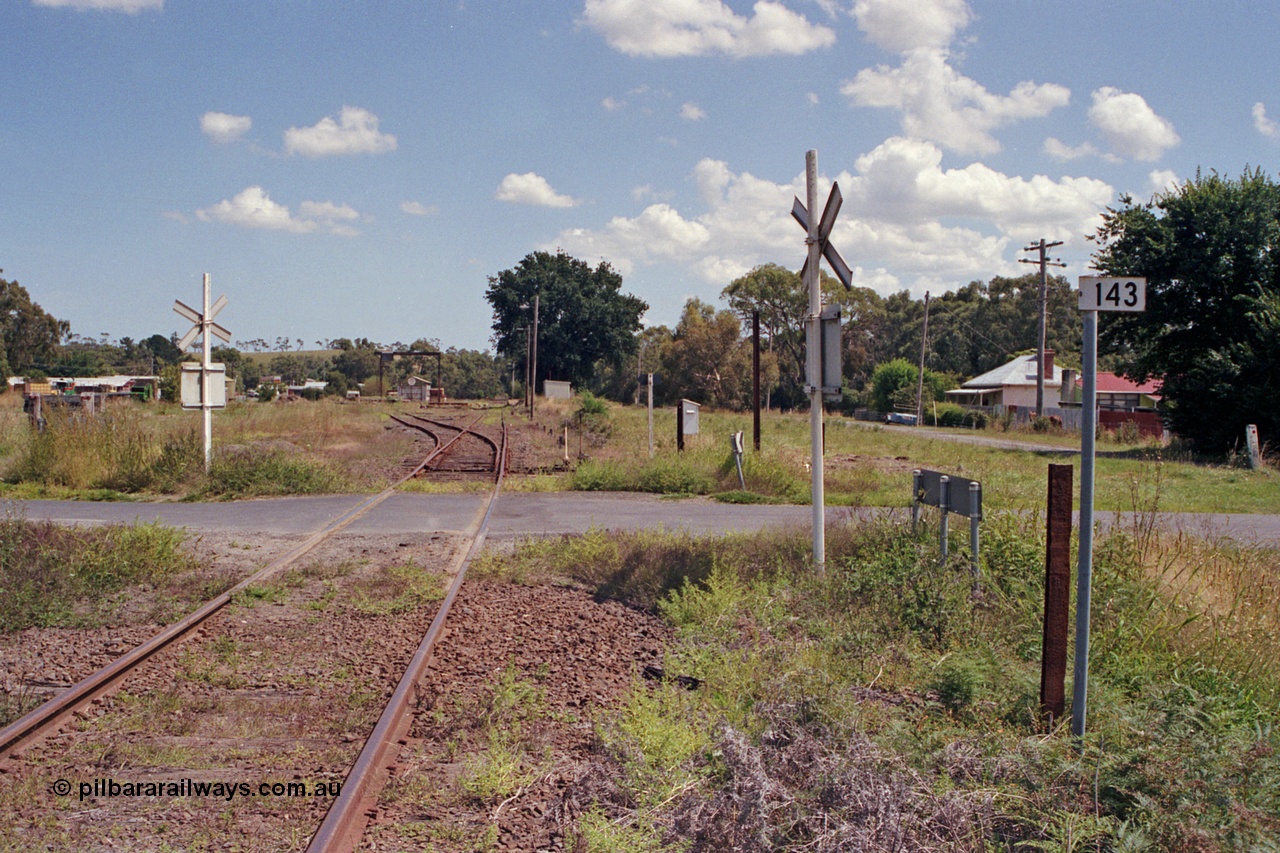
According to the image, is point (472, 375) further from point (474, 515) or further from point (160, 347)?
point (474, 515)

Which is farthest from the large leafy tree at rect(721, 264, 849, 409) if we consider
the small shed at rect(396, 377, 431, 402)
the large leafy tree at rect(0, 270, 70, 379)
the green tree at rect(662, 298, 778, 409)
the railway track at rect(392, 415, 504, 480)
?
the large leafy tree at rect(0, 270, 70, 379)

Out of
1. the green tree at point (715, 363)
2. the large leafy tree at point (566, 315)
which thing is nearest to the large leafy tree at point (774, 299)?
the green tree at point (715, 363)

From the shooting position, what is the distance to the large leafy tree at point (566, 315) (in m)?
93.4

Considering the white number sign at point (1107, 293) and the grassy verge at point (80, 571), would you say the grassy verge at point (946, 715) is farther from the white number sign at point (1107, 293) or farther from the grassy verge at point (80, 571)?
the grassy verge at point (80, 571)

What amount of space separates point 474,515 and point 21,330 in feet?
313

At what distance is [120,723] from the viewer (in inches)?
223

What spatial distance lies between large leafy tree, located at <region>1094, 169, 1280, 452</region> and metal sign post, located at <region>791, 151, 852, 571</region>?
2555cm

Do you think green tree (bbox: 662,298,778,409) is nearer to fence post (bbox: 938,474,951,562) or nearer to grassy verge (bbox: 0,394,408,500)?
grassy verge (bbox: 0,394,408,500)

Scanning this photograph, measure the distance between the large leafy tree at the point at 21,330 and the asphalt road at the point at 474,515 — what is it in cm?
8742

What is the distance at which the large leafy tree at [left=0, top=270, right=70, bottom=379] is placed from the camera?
295 feet

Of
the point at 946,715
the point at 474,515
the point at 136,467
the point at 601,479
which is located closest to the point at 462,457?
the point at 601,479

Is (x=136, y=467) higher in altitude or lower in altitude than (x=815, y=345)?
lower

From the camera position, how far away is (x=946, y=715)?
5.55 meters

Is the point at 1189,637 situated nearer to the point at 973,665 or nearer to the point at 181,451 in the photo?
the point at 973,665
